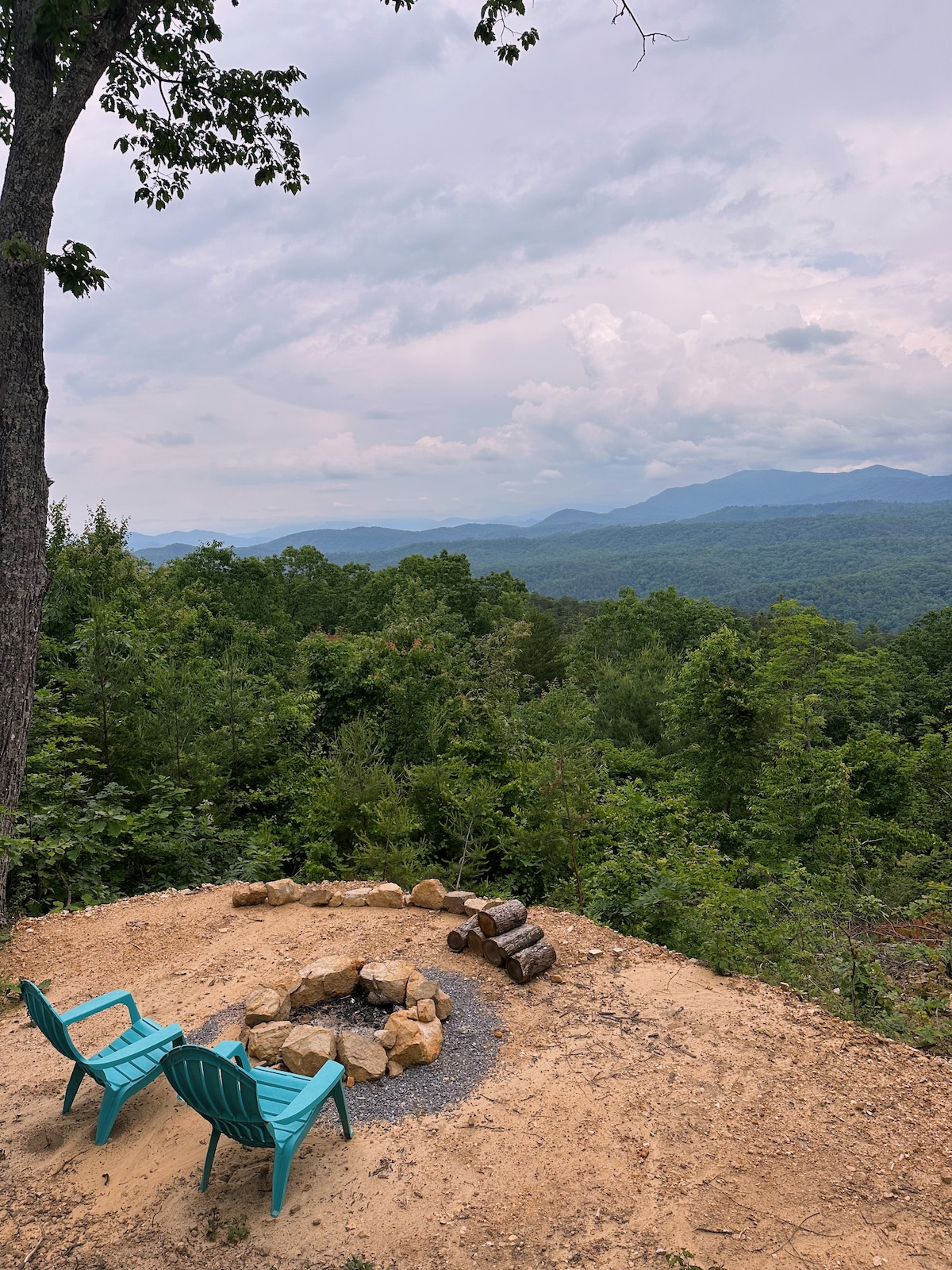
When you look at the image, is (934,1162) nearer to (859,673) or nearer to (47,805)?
(47,805)

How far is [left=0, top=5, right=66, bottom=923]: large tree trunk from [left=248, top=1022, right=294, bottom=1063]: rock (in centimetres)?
307

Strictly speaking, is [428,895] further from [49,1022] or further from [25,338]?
[25,338]

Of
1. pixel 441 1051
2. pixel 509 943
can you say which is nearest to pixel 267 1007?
pixel 441 1051

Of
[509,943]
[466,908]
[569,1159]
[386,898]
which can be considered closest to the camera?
[569,1159]

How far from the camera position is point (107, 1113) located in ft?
12.1

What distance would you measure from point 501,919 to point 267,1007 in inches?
76.0

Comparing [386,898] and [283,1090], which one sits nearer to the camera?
[283,1090]

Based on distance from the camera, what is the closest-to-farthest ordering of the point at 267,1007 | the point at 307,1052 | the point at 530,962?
the point at 307,1052
the point at 267,1007
the point at 530,962

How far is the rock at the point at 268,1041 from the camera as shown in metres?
4.27

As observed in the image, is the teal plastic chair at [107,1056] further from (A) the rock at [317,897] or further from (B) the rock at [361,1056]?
(A) the rock at [317,897]

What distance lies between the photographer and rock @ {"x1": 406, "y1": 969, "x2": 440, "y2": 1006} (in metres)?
4.90

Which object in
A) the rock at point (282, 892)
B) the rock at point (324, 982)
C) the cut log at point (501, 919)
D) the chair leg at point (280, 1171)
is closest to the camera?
the chair leg at point (280, 1171)

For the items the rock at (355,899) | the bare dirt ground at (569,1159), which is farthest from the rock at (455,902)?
the bare dirt ground at (569,1159)

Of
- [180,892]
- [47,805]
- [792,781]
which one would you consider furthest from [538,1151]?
[792,781]
